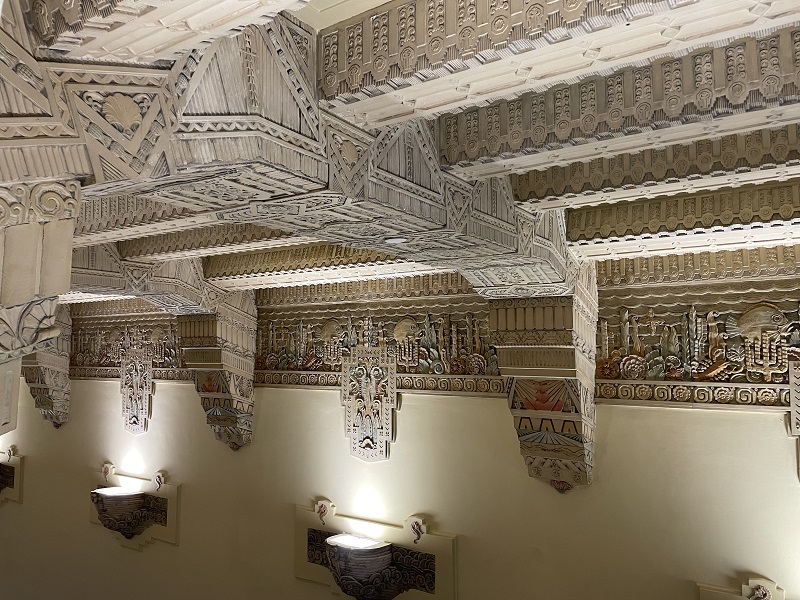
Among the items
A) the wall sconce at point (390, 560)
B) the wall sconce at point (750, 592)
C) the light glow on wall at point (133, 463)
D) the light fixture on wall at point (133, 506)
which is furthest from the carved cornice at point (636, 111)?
the light glow on wall at point (133, 463)

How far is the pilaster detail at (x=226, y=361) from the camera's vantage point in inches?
201

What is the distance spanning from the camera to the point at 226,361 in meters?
5.14

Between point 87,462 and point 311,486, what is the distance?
312cm

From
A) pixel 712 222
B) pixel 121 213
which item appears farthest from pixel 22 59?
pixel 712 222

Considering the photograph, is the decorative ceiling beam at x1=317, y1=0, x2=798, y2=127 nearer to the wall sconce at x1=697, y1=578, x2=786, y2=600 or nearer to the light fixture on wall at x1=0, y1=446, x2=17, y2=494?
the wall sconce at x1=697, y1=578, x2=786, y2=600

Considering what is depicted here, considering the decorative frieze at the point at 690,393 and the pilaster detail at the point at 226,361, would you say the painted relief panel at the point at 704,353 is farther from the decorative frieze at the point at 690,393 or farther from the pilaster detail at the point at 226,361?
the pilaster detail at the point at 226,361

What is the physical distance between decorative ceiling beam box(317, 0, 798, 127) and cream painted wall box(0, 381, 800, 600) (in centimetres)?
257

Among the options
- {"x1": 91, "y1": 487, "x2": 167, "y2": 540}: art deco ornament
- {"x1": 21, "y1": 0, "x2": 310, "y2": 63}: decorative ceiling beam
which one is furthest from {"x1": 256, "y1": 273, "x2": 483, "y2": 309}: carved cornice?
{"x1": 21, "y1": 0, "x2": 310, "y2": 63}: decorative ceiling beam

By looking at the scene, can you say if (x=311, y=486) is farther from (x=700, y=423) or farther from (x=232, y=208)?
(x=232, y=208)

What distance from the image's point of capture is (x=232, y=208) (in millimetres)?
1965

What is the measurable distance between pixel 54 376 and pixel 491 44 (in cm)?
685

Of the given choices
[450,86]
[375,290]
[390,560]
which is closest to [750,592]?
[390,560]

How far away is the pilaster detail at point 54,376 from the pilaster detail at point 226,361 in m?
2.40

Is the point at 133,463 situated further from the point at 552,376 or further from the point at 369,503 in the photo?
the point at 552,376
